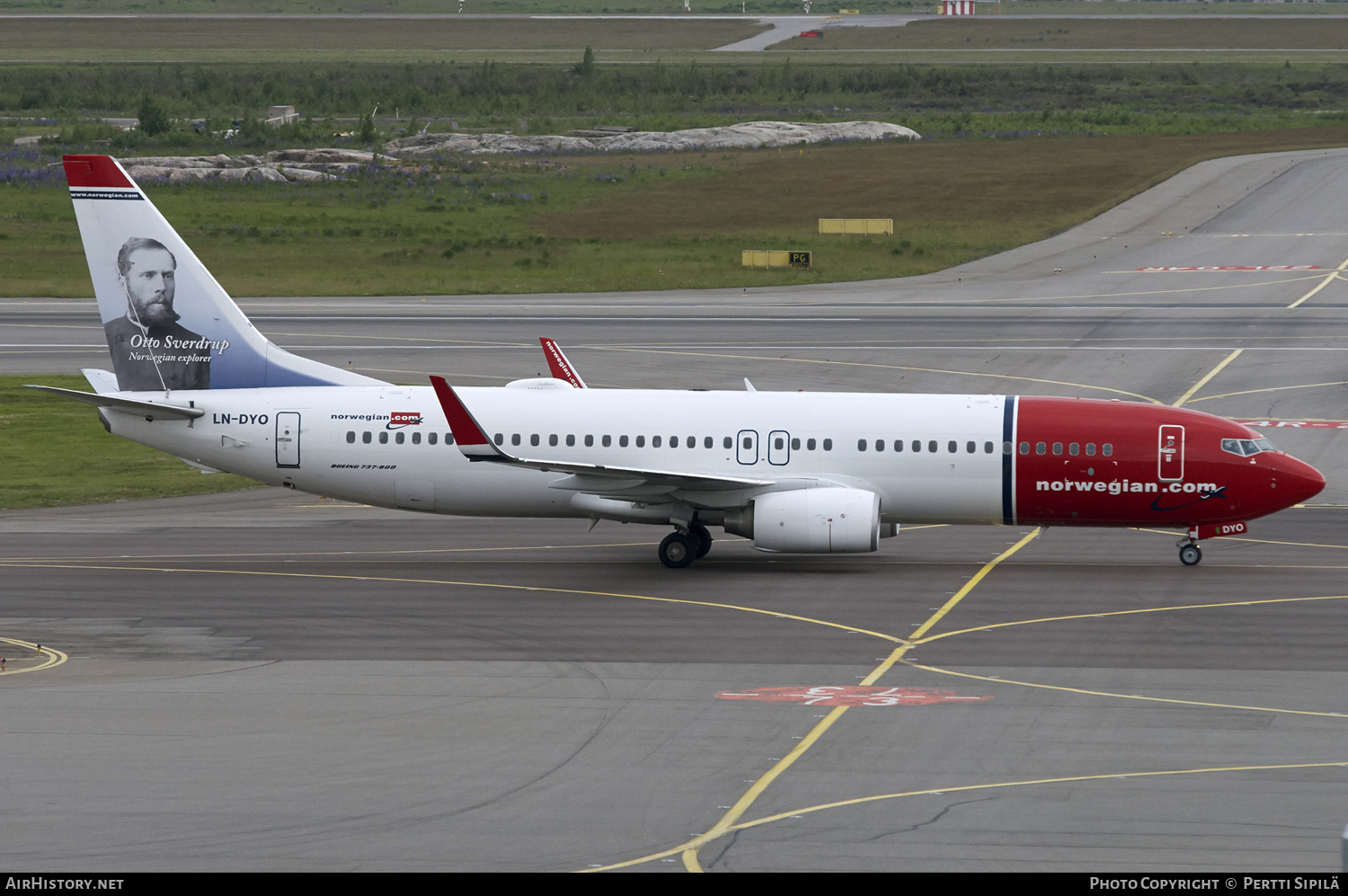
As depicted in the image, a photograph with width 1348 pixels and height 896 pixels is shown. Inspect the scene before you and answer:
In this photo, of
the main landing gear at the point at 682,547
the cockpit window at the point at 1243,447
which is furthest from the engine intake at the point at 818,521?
the cockpit window at the point at 1243,447

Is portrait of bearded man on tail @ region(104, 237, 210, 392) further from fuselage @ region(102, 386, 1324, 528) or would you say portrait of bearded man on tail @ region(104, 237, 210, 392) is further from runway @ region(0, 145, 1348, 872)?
runway @ region(0, 145, 1348, 872)

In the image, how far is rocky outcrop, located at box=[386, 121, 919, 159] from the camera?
139625mm

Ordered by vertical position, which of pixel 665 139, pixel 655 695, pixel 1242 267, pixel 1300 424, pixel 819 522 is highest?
pixel 665 139

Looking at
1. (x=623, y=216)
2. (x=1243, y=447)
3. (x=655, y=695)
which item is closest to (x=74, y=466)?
(x=655, y=695)

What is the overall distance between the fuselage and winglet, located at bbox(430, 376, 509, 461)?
2444mm

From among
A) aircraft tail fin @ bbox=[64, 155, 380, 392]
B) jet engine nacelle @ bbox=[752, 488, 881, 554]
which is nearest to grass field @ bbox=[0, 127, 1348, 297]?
aircraft tail fin @ bbox=[64, 155, 380, 392]

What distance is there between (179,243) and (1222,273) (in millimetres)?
63497

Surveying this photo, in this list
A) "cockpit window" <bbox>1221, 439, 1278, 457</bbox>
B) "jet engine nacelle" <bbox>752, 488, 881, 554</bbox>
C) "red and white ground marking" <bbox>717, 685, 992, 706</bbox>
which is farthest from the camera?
"cockpit window" <bbox>1221, 439, 1278, 457</bbox>

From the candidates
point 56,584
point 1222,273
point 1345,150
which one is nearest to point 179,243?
point 56,584

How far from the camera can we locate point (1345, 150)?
412 ft

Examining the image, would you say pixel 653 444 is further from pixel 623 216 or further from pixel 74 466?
pixel 623 216

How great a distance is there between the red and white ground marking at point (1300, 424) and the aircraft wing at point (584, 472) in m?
24.2

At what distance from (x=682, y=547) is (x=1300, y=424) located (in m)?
27.1

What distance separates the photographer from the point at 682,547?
37.6 m
